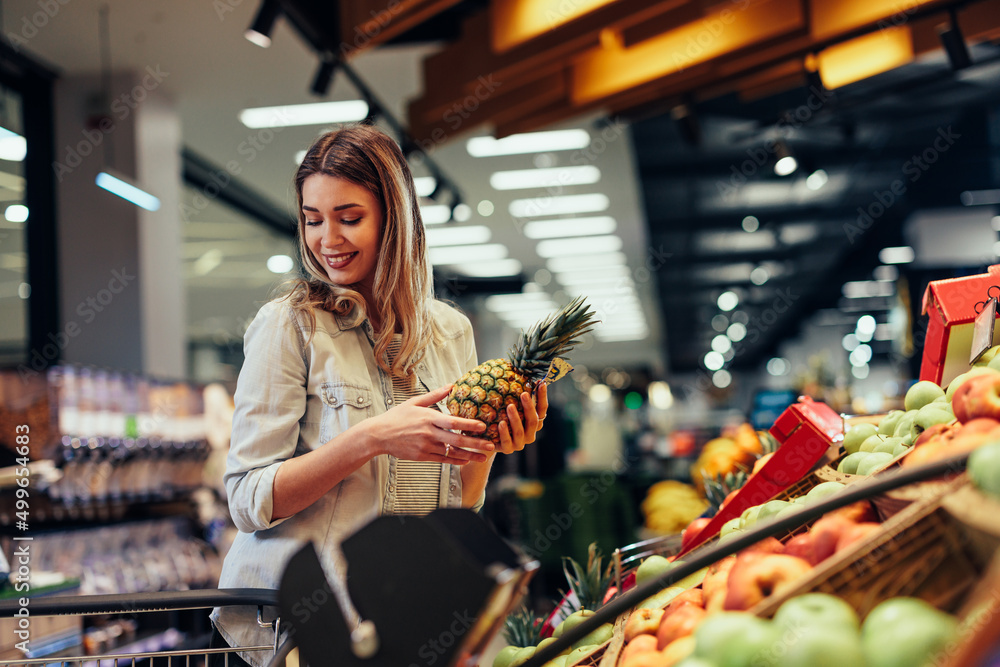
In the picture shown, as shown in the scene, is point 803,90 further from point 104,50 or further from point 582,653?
point 582,653

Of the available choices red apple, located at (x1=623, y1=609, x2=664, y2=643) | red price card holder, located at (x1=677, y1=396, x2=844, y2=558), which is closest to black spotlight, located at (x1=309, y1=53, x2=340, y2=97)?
red price card holder, located at (x1=677, y1=396, x2=844, y2=558)

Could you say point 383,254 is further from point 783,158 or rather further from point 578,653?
point 783,158

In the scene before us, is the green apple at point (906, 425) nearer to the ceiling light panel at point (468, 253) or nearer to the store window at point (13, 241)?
the store window at point (13, 241)

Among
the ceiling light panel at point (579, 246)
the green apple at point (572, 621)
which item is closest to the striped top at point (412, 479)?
the green apple at point (572, 621)

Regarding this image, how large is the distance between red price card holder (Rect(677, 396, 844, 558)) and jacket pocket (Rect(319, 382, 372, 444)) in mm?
795

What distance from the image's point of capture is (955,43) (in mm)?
4277

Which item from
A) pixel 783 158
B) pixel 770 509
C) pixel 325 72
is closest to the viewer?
pixel 770 509

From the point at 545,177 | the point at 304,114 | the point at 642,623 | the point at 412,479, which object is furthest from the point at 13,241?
the point at 642,623

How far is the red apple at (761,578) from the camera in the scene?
1.08 m

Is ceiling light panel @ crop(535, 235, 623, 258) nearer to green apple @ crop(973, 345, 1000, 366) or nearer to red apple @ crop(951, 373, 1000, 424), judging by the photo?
green apple @ crop(973, 345, 1000, 366)

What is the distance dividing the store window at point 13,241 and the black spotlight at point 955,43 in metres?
6.34

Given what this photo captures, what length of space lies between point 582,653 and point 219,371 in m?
20.4

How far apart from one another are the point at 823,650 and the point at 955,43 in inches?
174

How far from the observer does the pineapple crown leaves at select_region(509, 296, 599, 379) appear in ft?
5.75
